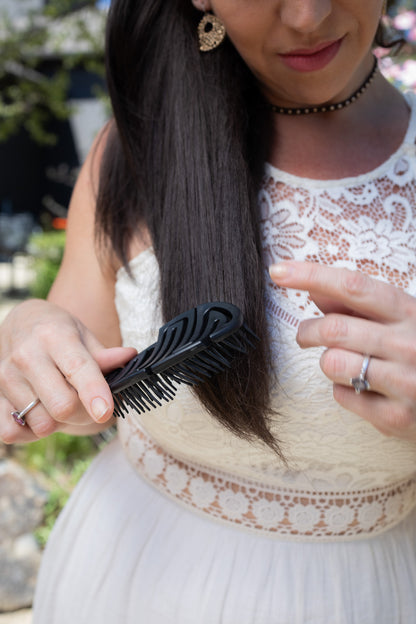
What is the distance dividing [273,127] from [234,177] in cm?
22

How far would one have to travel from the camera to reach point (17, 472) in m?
3.43

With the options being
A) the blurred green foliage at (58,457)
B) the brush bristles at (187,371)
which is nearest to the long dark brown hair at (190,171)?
the brush bristles at (187,371)

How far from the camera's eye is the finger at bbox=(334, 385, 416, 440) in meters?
0.76

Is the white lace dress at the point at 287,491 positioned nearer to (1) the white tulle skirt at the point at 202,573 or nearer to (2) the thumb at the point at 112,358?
(1) the white tulle skirt at the point at 202,573

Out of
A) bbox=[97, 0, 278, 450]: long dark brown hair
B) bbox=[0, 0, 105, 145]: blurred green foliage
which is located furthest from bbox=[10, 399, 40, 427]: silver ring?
bbox=[0, 0, 105, 145]: blurred green foliage

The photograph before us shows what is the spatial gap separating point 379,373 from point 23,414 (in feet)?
1.75

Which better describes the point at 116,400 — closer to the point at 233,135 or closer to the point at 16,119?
the point at 233,135

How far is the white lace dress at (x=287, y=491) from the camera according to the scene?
42.6 inches

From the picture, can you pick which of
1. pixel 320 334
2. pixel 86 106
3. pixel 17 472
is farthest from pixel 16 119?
pixel 320 334

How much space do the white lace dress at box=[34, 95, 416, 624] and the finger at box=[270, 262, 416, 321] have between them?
324 mm

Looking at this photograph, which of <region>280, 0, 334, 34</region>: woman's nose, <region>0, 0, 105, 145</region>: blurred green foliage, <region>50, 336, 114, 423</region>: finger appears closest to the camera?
<region>50, 336, 114, 423</region>: finger

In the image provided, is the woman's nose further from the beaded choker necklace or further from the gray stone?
the gray stone

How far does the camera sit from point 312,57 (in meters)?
1.04

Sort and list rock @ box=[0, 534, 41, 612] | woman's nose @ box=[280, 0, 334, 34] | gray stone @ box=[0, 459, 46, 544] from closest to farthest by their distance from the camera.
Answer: woman's nose @ box=[280, 0, 334, 34] → rock @ box=[0, 534, 41, 612] → gray stone @ box=[0, 459, 46, 544]
